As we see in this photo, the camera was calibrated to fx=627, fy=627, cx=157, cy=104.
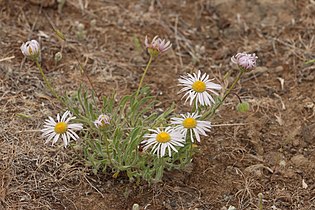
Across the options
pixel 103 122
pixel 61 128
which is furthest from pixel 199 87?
pixel 61 128

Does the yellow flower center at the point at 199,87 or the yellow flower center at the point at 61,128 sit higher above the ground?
the yellow flower center at the point at 199,87

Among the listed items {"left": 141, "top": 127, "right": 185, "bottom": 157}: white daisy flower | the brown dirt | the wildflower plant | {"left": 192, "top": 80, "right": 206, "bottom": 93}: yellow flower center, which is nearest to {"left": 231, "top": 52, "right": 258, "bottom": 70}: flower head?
the wildflower plant

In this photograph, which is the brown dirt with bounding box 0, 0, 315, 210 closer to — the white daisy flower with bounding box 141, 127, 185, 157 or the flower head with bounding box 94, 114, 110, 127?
the white daisy flower with bounding box 141, 127, 185, 157

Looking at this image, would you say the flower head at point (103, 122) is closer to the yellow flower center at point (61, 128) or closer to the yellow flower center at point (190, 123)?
the yellow flower center at point (61, 128)

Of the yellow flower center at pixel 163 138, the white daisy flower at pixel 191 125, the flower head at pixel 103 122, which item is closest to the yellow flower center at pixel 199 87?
the white daisy flower at pixel 191 125

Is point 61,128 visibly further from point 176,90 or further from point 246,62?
point 176,90

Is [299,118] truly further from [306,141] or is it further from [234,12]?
[234,12]

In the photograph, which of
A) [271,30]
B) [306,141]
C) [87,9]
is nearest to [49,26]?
[87,9]
